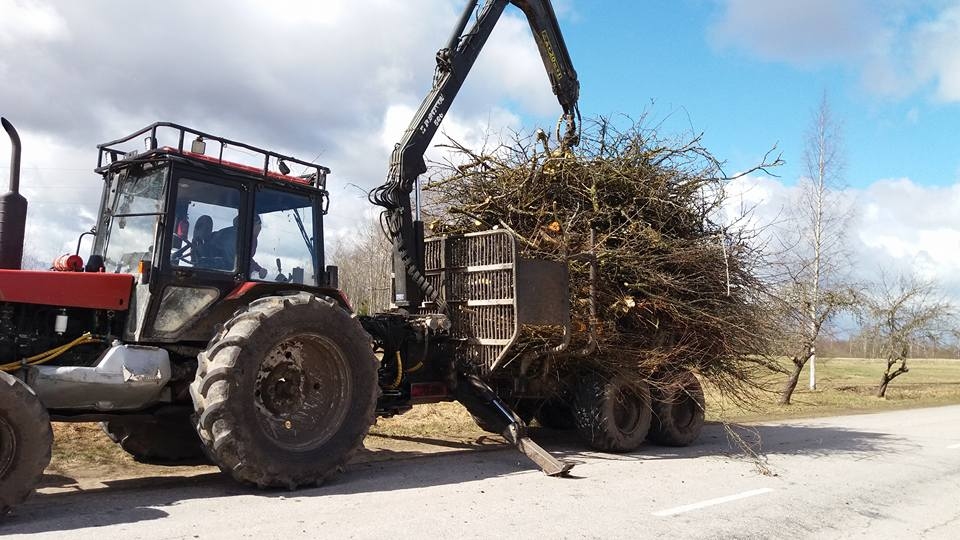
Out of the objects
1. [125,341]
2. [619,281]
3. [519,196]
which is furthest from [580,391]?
[125,341]

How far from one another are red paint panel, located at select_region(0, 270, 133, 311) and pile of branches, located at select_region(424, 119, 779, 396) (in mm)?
4142

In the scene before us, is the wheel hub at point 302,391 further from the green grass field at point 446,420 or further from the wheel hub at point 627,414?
the wheel hub at point 627,414

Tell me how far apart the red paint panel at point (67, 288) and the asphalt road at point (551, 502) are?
150 cm

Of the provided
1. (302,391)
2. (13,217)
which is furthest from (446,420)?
(13,217)

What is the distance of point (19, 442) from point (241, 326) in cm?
177

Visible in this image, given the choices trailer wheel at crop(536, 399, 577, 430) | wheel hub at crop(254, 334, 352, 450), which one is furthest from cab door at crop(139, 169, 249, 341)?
trailer wheel at crop(536, 399, 577, 430)

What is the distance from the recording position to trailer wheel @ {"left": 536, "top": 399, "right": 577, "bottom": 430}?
35.8 ft

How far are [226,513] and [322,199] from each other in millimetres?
3420

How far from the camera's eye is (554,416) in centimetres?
1120

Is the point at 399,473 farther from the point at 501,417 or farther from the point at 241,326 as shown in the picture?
Result: the point at 241,326

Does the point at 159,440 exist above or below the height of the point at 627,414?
below

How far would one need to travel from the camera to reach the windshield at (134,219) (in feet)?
21.0

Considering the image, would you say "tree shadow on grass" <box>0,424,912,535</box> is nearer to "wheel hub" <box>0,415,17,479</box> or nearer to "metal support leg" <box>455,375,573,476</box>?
"metal support leg" <box>455,375,573,476</box>

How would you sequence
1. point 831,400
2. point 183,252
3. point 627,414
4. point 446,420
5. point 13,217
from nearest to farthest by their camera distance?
point 13,217 → point 183,252 → point 627,414 → point 446,420 → point 831,400
